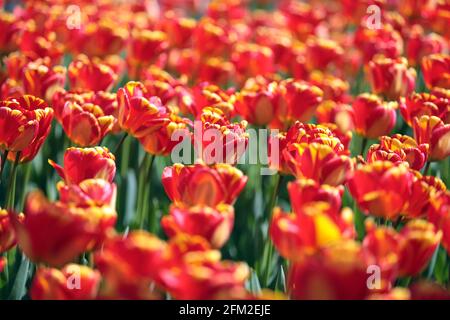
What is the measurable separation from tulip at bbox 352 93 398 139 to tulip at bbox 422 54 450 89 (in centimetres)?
32

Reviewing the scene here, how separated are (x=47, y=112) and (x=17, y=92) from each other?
19.2 inches

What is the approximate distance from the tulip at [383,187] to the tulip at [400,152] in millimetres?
156

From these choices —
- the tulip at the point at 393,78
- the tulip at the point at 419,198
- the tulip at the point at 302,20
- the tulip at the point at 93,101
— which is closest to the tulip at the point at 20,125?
the tulip at the point at 93,101

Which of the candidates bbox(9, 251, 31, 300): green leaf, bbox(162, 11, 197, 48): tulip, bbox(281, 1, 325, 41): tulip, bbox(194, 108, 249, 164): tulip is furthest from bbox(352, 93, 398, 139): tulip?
bbox(281, 1, 325, 41): tulip

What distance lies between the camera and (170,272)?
0.97m

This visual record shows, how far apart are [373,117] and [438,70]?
16.5 inches

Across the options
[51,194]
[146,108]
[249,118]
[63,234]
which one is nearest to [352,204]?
[249,118]

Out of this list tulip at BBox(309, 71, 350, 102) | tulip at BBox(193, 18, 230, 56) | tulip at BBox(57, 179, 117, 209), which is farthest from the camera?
tulip at BBox(193, 18, 230, 56)

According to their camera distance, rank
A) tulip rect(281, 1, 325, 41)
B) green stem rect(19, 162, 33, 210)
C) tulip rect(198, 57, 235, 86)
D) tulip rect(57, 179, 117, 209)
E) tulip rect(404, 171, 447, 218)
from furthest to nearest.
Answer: tulip rect(281, 1, 325, 41) → tulip rect(198, 57, 235, 86) → green stem rect(19, 162, 33, 210) → tulip rect(404, 171, 447, 218) → tulip rect(57, 179, 117, 209)

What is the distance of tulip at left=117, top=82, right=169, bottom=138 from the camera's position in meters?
1.67

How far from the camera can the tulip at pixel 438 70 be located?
2.20 metres

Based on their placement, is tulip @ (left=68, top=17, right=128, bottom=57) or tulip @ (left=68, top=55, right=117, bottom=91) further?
tulip @ (left=68, top=17, right=128, bottom=57)

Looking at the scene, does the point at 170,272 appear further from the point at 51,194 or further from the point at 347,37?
the point at 347,37

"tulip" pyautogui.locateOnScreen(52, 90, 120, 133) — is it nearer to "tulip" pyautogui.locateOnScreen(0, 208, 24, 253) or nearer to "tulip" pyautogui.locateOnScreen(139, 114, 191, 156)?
"tulip" pyautogui.locateOnScreen(139, 114, 191, 156)
